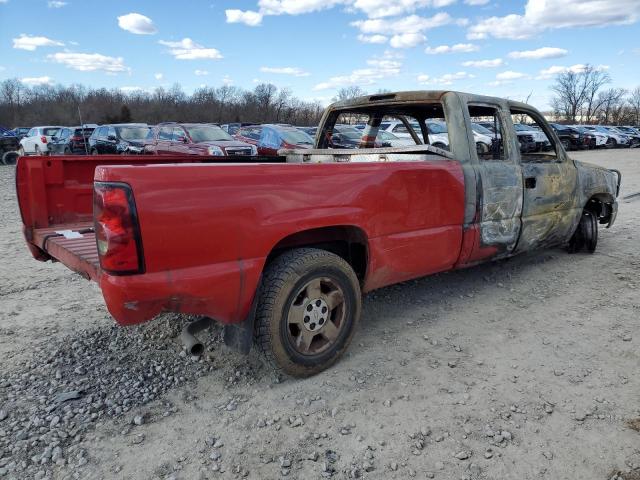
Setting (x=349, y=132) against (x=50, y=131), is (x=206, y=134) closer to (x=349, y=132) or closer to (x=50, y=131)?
(x=349, y=132)

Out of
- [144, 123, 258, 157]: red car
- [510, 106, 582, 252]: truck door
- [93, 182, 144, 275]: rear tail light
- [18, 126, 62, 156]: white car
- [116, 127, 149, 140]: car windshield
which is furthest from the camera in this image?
[18, 126, 62, 156]: white car

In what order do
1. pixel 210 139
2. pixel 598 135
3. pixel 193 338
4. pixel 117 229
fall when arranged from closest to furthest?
pixel 117 229, pixel 193 338, pixel 210 139, pixel 598 135

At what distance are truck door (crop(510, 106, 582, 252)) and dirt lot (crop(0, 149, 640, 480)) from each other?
2.21 ft

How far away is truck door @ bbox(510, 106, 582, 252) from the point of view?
4527 mm

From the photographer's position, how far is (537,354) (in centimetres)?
345

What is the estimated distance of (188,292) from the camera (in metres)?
2.57

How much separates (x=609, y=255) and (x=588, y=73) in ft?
300

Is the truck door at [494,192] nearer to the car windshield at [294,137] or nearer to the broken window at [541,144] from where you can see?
the broken window at [541,144]

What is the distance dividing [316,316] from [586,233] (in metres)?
4.26

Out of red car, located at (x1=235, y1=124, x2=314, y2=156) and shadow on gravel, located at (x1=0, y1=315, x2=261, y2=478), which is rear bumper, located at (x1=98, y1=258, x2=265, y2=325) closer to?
shadow on gravel, located at (x1=0, y1=315, x2=261, y2=478)

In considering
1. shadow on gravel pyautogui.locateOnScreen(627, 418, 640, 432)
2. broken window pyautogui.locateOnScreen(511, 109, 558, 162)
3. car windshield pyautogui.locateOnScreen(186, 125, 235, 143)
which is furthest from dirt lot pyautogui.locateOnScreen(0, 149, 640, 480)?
car windshield pyautogui.locateOnScreen(186, 125, 235, 143)

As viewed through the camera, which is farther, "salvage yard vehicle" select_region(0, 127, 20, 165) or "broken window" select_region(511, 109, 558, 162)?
"salvage yard vehicle" select_region(0, 127, 20, 165)

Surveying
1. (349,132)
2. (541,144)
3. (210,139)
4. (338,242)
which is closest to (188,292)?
(338,242)

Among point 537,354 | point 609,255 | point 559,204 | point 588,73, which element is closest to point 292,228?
point 537,354
